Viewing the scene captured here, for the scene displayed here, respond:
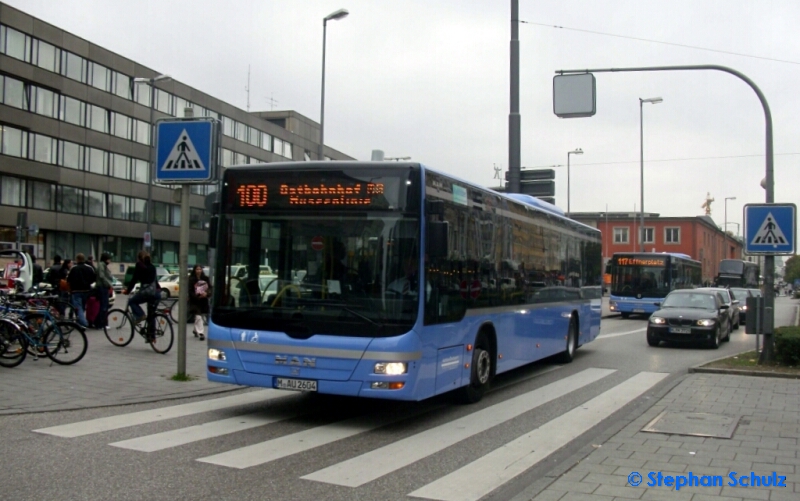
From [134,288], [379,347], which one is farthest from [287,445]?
[134,288]

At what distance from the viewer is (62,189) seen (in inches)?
2276

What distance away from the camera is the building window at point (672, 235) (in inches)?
3521

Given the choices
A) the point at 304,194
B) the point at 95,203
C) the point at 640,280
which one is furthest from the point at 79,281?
the point at 95,203

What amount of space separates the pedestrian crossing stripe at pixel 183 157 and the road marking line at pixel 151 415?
3.21 meters

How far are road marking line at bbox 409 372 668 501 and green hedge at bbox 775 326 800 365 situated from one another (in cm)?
366

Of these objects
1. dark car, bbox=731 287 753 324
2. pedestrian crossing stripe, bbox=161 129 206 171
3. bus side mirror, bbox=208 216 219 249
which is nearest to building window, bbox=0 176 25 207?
dark car, bbox=731 287 753 324

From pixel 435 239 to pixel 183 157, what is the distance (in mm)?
4577

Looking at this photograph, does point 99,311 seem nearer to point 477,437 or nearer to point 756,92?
point 477,437

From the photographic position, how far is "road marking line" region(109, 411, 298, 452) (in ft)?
24.7

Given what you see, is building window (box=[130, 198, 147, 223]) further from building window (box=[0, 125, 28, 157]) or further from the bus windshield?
the bus windshield

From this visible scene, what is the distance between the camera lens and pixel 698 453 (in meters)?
7.41

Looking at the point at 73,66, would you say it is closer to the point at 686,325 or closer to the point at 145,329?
the point at 145,329

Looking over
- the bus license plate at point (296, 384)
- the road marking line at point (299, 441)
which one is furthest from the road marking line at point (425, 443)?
the bus license plate at point (296, 384)

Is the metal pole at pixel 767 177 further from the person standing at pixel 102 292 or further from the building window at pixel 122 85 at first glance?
the building window at pixel 122 85
